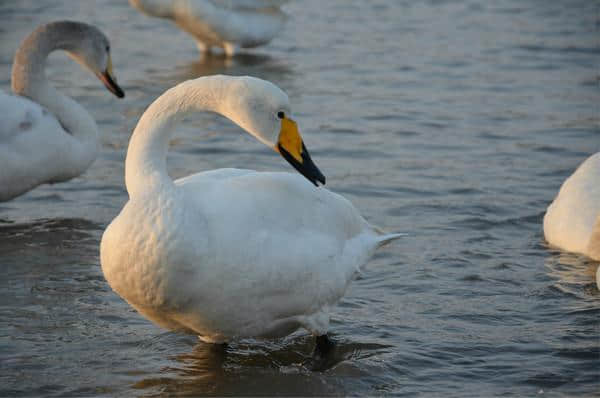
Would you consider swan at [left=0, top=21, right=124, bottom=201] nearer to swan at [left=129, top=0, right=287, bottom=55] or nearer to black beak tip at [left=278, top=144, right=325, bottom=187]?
black beak tip at [left=278, top=144, right=325, bottom=187]

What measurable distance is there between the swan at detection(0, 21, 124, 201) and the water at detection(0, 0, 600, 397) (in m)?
0.33

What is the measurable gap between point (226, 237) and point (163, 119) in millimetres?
614

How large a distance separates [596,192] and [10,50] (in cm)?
739

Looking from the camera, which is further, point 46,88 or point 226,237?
point 46,88

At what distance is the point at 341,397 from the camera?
497cm

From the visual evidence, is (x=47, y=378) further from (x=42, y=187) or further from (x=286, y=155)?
(x=42, y=187)

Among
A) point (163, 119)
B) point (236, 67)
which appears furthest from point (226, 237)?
point (236, 67)

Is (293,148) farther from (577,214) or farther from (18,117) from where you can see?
(18,117)

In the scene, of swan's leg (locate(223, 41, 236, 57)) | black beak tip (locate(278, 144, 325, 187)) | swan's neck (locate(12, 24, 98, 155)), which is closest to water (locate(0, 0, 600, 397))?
swan's leg (locate(223, 41, 236, 57))

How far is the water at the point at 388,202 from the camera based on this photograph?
17.1ft

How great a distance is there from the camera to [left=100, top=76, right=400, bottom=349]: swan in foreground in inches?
177

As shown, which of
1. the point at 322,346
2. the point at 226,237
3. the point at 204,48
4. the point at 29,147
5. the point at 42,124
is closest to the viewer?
the point at 226,237

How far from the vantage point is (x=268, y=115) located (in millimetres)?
4789

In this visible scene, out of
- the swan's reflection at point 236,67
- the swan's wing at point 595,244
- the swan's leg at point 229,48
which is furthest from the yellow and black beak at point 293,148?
the swan's leg at point 229,48
